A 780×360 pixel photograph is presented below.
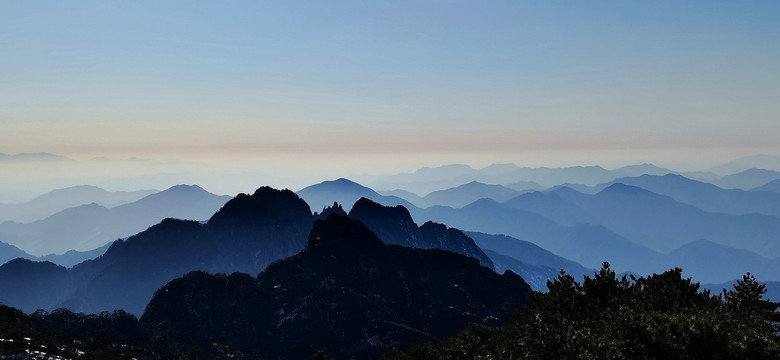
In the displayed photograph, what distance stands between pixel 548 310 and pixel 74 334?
126 metres

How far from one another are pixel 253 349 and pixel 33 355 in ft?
317

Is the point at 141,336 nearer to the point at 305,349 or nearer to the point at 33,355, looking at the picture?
the point at 305,349

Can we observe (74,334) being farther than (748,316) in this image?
Yes

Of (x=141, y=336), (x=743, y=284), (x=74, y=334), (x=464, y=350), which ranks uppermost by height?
(x=743, y=284)

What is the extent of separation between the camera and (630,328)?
55.2 m

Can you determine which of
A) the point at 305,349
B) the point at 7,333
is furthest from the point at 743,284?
the point at 305,349

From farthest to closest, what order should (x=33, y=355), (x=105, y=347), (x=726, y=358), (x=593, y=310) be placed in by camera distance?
(x=105, y=347)
(x=33, y=355)
(x=593, y=310)
(x=726, y=358)

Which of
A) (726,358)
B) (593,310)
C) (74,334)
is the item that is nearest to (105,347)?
(74,334)

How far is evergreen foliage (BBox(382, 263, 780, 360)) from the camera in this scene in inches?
1987

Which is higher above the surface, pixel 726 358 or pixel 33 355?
pixel 726 358

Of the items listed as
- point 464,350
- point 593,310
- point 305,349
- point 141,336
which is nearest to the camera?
point 464,350

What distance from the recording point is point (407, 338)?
17850cm

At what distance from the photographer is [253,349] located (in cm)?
18838

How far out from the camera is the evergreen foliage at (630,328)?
50.5 metres
